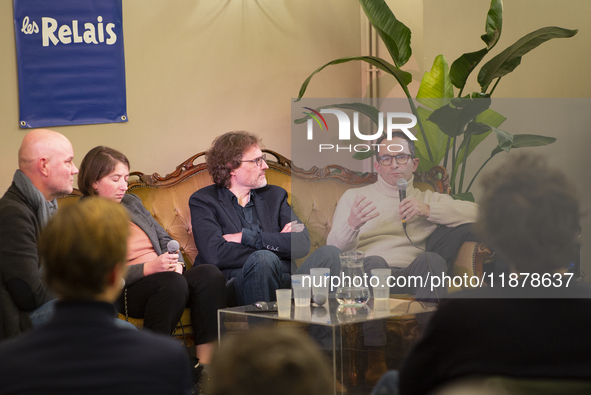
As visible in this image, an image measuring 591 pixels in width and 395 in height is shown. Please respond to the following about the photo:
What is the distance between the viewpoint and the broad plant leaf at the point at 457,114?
235 centimetres

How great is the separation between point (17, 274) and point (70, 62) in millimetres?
1538

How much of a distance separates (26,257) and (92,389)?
1.26 meters

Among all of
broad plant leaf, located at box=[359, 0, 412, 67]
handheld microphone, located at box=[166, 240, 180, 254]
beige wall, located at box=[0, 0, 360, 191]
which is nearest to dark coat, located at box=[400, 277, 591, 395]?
handheld microphone, located at box=[166, 240, 180, 254]

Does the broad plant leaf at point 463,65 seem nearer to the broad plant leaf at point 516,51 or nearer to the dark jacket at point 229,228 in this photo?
the broad plant leaf at point 516,51

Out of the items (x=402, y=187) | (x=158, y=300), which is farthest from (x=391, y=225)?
(x=158, y=300)

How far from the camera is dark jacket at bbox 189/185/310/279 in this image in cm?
267

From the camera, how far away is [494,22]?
2.81 m

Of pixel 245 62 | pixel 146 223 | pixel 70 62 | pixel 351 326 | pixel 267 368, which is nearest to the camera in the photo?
pixel 267 368

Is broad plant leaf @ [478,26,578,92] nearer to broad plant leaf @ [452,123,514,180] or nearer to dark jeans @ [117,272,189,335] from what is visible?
broad plant leaf @ [452,123,514,180]

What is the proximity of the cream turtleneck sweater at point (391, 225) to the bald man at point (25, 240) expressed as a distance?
1.07m

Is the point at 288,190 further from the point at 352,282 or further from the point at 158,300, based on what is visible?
the point at 352,282

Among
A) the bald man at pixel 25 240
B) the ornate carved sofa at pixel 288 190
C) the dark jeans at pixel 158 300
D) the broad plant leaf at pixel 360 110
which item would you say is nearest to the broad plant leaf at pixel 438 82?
the broad plant leaf at pixel 360 110

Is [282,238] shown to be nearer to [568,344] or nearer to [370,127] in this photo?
[370,127]

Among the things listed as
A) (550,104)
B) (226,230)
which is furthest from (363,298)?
(550,104)
